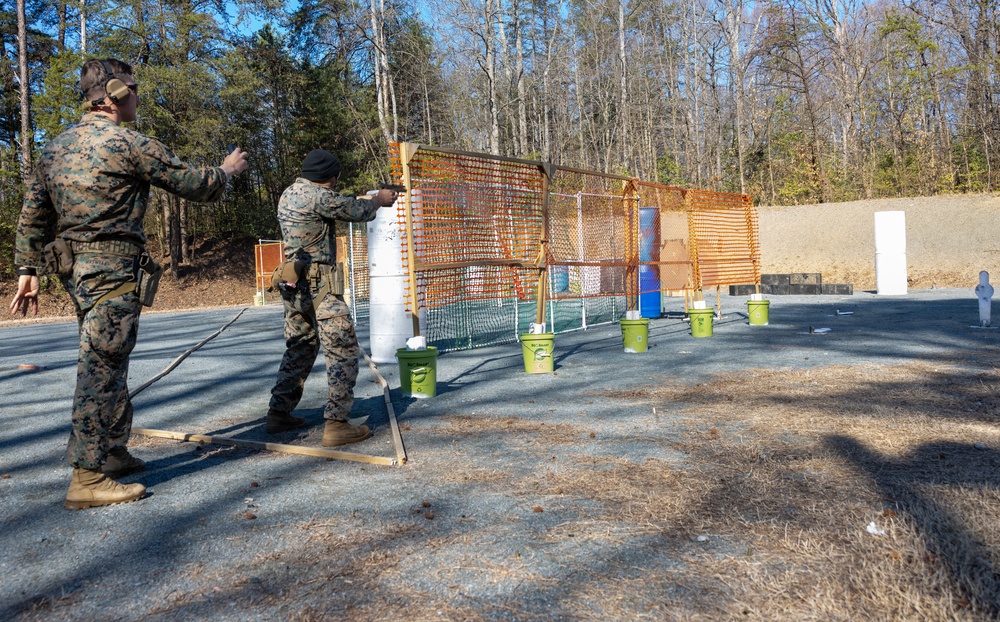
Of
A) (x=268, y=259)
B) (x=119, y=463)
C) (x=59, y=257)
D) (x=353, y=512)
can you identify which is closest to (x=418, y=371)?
(x=119, y=463)

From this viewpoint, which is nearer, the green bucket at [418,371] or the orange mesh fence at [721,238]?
the green bucket at [418,371]

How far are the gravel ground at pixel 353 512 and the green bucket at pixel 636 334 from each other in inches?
48.3

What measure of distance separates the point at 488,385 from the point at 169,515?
13.2 ft

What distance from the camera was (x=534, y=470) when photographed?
4129 mm

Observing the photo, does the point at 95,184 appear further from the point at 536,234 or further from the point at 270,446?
the point at 536,234

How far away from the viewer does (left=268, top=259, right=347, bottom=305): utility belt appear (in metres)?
4.77

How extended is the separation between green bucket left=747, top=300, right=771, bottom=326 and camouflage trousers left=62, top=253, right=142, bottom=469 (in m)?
10.5

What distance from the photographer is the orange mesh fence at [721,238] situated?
42.5ft

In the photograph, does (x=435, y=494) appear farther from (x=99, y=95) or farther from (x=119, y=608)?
(x=99, y=95)

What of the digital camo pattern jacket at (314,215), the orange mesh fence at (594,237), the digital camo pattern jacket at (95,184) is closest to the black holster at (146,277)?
the digital camo pattern jacket at (95,184)

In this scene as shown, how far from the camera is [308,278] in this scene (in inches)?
191

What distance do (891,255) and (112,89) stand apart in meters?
20.3

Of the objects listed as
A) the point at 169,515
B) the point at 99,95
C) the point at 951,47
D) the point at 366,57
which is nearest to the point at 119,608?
the point at 169,515

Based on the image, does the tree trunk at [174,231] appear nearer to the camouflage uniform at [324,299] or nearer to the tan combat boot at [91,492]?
the camouflage uniform at [324,299]
